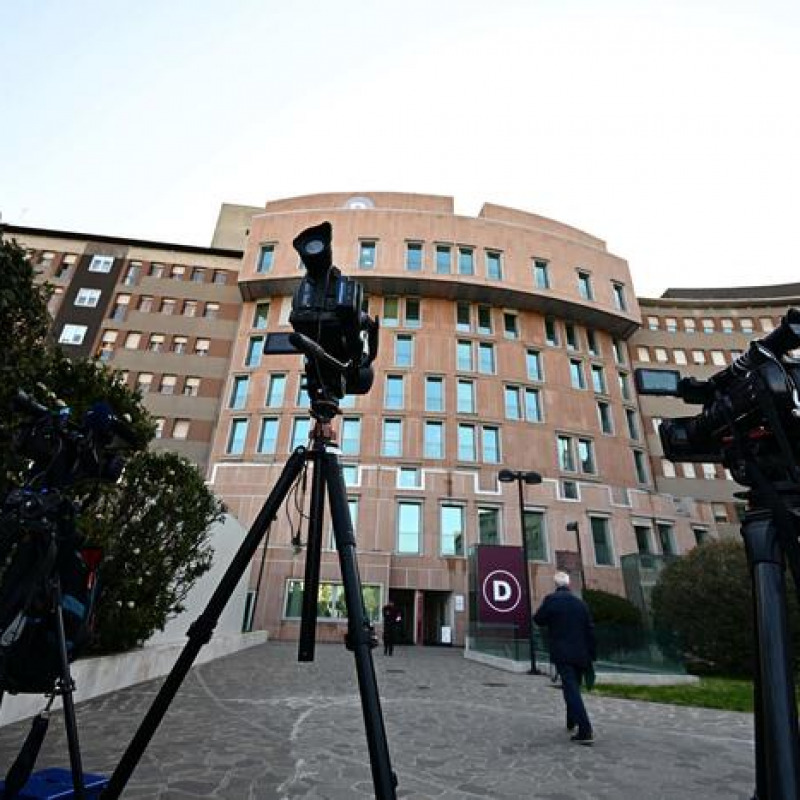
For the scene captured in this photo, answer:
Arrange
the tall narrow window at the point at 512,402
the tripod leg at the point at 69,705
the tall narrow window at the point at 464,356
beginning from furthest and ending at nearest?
the tall narrow window at the point at 464,356 < the tall narrow window at the point at 512,402 < the tripod leg at the point at 69,705

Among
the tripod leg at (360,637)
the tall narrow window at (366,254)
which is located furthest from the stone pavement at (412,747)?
the tall narrow window at (366,254)

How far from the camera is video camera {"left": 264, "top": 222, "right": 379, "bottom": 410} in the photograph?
7.91ft

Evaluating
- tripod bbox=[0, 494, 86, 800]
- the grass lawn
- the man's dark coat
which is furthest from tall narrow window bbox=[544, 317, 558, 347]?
tripod bbox=[0, 494, 86, 800]

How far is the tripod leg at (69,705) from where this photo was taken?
2137 mm

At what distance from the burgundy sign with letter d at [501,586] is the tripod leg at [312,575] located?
1389cm

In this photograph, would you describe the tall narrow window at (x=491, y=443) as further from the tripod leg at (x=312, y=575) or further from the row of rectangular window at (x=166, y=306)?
the tripod leg at (x=312, y=575)

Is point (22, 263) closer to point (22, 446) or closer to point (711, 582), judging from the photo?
point (22, 446)

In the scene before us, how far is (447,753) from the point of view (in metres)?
4.66

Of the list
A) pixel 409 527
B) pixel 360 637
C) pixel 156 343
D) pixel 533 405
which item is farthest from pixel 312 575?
pixel 156 343

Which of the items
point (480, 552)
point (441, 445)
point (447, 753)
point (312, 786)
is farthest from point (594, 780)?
point (441, 445)

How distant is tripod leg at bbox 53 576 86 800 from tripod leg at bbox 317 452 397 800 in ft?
4.69

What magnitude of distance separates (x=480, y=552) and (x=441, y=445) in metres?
13.4

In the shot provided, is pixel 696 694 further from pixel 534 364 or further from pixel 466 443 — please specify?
pixel 534 364

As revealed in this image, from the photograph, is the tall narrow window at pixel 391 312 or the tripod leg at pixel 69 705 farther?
the tall narrow window at pixel 391 312
